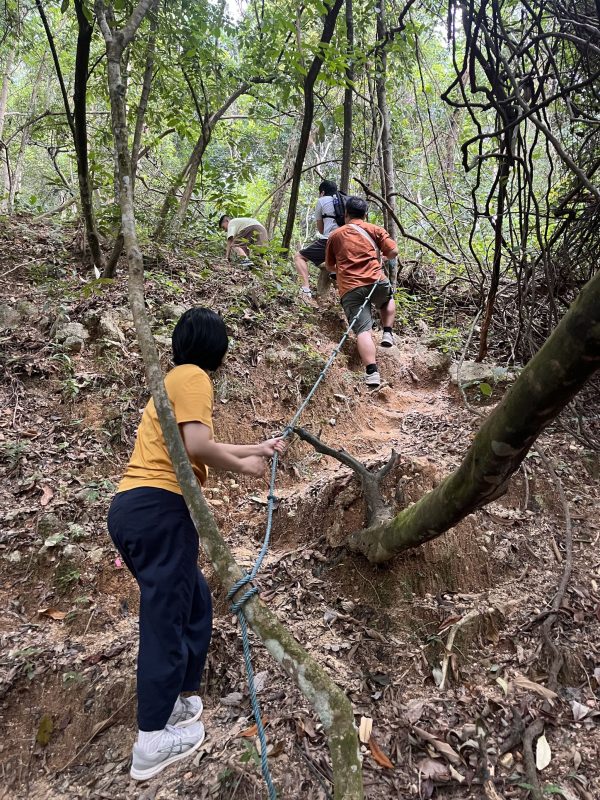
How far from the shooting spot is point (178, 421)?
196cm

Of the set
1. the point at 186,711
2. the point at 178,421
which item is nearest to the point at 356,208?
the point at 178,421

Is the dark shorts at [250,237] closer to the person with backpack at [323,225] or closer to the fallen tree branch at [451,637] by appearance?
the person with backpack at [323,225]

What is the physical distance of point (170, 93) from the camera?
20.2ft

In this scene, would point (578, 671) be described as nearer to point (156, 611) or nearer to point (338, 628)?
point (338, 628)

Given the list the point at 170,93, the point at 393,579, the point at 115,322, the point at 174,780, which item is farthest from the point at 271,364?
the point at 170,93

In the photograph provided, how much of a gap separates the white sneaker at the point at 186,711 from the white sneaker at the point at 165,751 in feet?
0.27

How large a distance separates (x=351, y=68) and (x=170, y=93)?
7.89 feet

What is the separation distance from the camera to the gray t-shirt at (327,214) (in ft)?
19.9

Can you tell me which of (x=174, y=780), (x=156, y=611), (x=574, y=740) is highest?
(x=156, y=611)

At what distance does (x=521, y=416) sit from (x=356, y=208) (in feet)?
14.0

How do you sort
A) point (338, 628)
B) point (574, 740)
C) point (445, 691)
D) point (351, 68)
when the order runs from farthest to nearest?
point (351, 68)
point (338, 628)
point (445, 691)
point (574, 740)

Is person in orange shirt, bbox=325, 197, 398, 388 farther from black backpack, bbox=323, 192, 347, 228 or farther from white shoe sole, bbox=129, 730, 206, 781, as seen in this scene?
white shoe sole, bbox=129, 730, 206, 781

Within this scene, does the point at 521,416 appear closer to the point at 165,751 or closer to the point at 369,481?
the point at 369,481

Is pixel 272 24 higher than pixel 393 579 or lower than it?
higher
